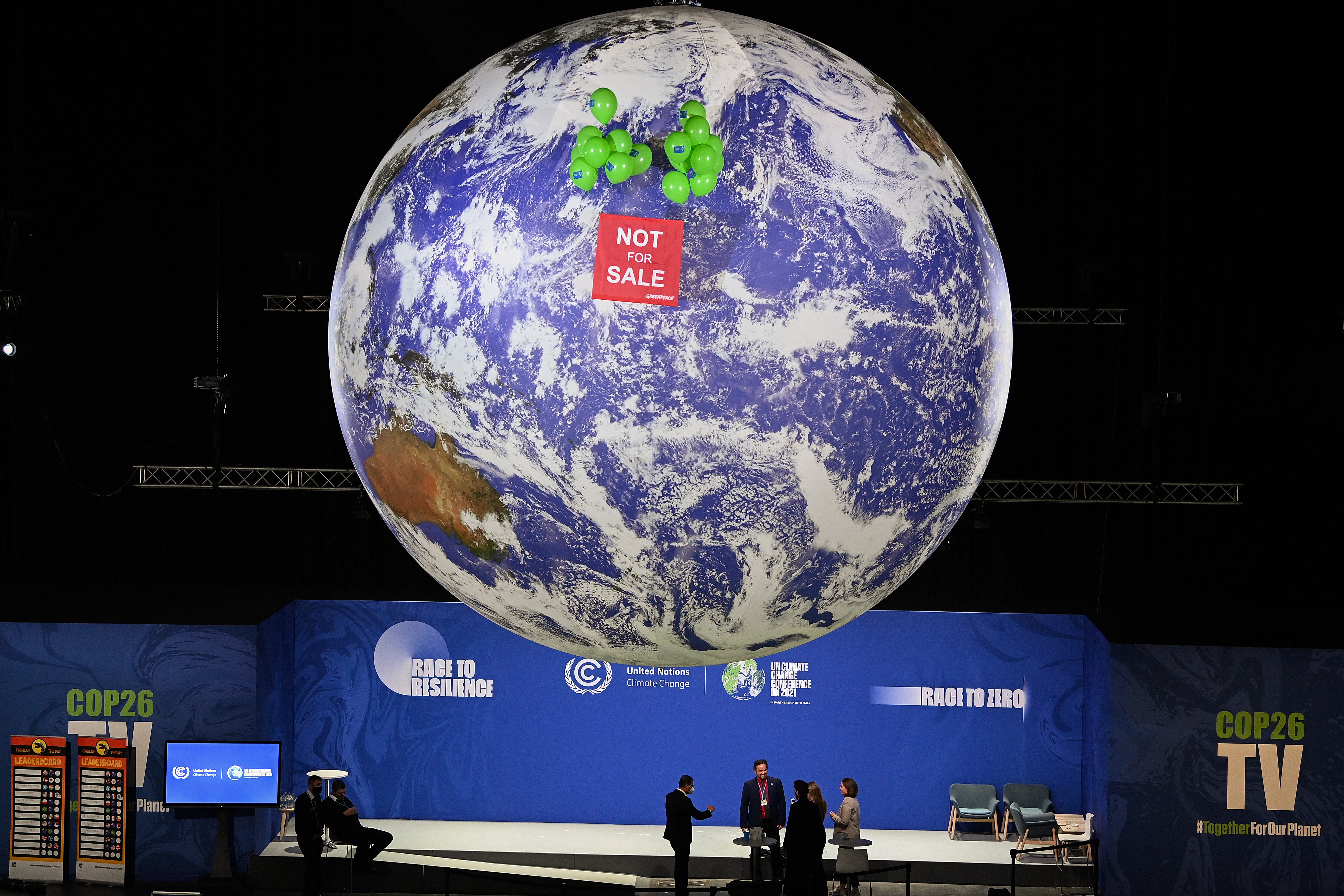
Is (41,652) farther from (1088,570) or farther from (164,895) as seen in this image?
(1088,570)

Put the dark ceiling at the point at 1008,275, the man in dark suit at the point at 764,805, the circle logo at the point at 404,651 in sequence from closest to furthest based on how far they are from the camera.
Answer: the man in dark suit at the point at 764,805 → the dark ceiling at the point at 1008,275 → the circle logo at the point at 404,651

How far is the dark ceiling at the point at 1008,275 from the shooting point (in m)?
11.1

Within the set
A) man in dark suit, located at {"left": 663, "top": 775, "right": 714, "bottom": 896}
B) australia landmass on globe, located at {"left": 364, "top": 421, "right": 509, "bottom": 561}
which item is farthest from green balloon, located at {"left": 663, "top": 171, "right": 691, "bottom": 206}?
man in dark suit, located at {"left": 663, "top": 775, "right": 714, "bottom": 896}

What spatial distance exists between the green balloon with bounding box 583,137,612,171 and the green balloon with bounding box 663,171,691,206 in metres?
0.06

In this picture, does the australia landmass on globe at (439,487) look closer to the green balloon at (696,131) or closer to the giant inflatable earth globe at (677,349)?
the giant inflatable earth globe at (677,349)

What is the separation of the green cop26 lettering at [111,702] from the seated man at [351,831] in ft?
5.91

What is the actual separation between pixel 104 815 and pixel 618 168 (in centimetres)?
1020

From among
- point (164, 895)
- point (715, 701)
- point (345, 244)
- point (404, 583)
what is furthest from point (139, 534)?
point (345, 244)

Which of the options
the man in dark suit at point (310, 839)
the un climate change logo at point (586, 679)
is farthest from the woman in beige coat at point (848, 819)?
the man in dark suit at point (310, 839)

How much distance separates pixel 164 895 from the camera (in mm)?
8094

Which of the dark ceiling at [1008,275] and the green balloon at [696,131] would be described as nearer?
the green balloon at [696,131]

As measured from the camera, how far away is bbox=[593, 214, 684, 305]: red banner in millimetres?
1162

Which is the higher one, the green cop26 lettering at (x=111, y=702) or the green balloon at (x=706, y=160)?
the green balloon at (x=706, y=160)

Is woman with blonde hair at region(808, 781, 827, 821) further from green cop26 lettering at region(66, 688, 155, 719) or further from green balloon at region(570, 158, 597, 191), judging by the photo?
green balloon at region(570, 158, 597, 191)
